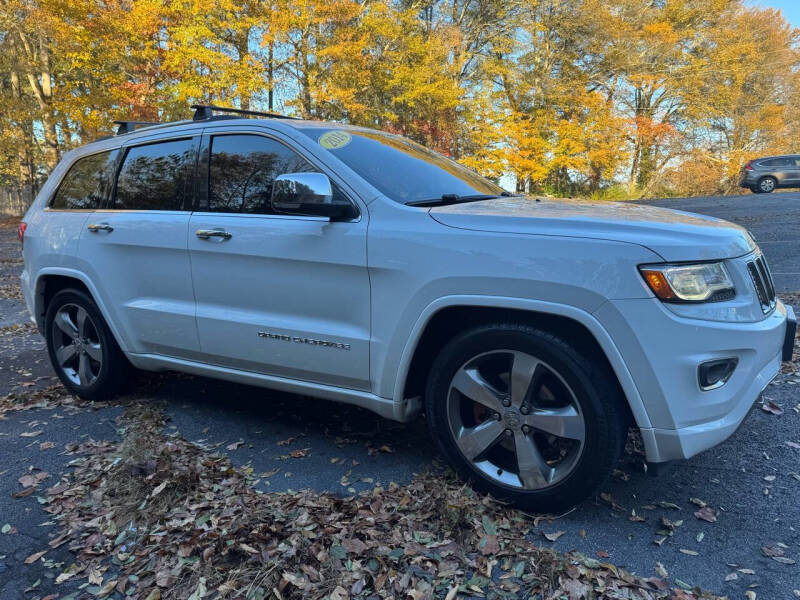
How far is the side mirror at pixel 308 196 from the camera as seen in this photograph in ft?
9.20

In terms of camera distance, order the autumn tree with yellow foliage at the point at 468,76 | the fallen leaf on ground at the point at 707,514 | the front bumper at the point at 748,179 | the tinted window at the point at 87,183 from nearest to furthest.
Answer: the fallen leaf on ground at the point at 707,514
the tinted window at the point at 87,183
the autumn tree with yellow foliage at the point at 468,76
the front bumper at the point at 748,179

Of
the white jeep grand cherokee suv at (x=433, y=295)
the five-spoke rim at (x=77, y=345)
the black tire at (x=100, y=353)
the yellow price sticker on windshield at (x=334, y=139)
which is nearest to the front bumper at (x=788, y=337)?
the white jeep grand cherokee suv at (x=433, y=295)

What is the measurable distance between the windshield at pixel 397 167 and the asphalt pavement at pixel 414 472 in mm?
1486

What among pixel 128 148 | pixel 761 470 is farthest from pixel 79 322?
pixel 761 470

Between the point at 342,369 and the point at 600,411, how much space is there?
127cm

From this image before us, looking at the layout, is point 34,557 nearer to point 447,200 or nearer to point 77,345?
point 77,345

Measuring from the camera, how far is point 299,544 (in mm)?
2402

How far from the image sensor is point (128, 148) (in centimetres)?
399

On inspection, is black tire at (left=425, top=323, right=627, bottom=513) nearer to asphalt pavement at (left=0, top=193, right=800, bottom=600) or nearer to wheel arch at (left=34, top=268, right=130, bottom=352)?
asphalt pavement at (left=0, top=193, right=800, bottom=600)

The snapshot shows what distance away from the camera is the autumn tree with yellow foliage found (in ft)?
53.1

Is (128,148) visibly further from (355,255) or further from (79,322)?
(355,255)

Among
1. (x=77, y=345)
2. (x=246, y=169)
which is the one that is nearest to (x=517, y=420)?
(x=246, y=169)

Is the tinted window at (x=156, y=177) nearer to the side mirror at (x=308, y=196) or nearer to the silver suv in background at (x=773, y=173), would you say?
the side mirror at (x=308, y=196)

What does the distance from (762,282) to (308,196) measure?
2112 mm
